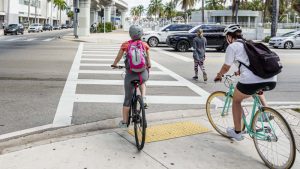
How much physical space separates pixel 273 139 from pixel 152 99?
432cm

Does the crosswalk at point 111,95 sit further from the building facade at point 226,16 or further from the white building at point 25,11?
the white building at point 25,11

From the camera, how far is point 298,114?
706 cm

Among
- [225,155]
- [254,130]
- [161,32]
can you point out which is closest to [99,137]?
[225,155]

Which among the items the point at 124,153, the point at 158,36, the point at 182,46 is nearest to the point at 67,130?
Answer: the point at 124,153

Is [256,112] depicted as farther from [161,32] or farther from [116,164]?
[161,32]

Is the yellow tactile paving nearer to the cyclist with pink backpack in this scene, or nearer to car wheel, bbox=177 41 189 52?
the cyclist with pink backpack

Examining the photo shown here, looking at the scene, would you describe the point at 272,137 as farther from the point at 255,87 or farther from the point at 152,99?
the point at 152,99

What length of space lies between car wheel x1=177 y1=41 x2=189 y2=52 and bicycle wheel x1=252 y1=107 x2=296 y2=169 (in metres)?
17.9

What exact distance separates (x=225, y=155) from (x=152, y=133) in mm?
1291

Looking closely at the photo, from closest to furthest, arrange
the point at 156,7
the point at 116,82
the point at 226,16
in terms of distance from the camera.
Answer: the point at 116,82 → the point at 226,16 → the point at 156,7

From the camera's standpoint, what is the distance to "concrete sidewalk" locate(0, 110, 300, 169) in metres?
4.40

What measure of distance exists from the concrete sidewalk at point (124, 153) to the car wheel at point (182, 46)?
16952 millimetres

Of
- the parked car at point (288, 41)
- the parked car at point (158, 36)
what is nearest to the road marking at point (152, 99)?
the parked car at point (158, 36)

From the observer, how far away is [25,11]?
278 feet
